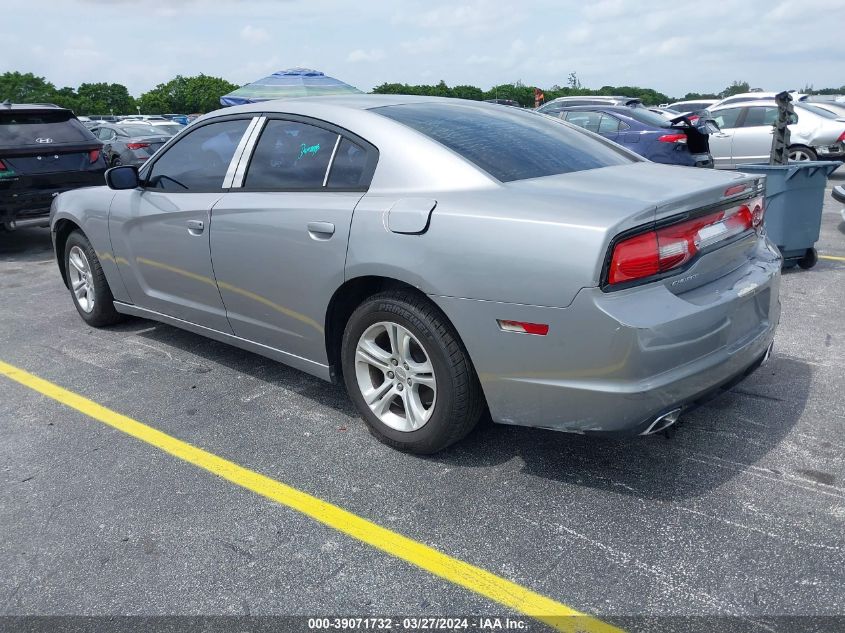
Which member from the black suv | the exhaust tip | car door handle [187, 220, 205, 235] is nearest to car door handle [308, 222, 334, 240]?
car door handle [187, 220, 205, 235]

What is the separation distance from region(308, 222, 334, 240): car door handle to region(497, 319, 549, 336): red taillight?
0.98 m

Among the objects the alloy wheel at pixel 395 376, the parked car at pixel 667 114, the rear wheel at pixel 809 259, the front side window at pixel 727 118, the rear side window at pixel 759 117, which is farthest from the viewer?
the front side window at pixel 727 118

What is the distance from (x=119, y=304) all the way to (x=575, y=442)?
333cm

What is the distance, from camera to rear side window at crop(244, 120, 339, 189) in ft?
11.8

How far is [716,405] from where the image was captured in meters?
3.75

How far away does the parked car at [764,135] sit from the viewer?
43.1 ft

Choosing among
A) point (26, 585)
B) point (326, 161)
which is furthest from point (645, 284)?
point (26, 585)

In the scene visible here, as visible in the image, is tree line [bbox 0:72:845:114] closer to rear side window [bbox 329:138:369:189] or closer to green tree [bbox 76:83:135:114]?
green tree [bbox 76:83:135:114]

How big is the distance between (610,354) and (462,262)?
0.67m

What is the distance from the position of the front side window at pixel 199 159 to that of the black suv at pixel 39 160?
188 inches

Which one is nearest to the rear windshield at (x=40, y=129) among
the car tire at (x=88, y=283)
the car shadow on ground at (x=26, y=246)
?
the car shadow on ground at (x=26, y=246)

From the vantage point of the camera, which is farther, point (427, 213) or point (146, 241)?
point (146, 241)

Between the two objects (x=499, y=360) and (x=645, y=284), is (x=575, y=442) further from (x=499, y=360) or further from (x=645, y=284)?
(x=645, y=284)

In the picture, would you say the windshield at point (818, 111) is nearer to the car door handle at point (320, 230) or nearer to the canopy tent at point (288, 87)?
the canopy tent at point (288, 87)
